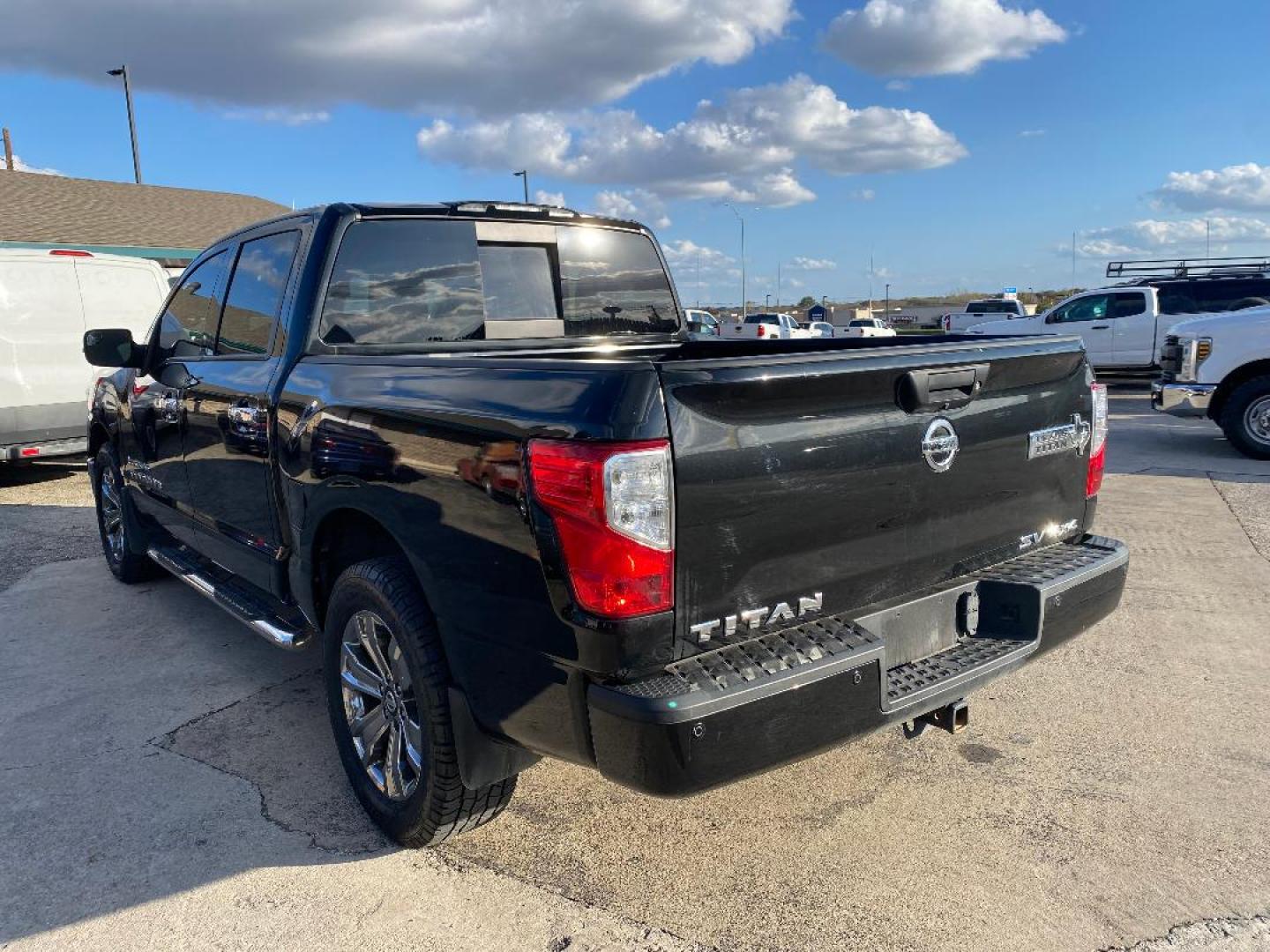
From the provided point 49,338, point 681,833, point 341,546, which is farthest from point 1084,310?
point 341,546

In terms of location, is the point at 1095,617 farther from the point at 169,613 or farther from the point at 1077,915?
the point at 169,613

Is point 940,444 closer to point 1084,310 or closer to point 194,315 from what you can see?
point 194,315

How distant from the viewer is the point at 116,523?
5.96 m

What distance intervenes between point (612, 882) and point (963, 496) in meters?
1.53

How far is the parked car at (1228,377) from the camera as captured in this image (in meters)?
9.74

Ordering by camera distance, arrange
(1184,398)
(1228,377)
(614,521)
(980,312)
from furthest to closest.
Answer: (980,312), (1184,398), (1228,377), (614,521)

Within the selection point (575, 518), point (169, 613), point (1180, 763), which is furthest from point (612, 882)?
point (169, 613)

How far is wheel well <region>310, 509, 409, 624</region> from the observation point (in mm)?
3015

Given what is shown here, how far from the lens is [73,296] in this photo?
9133 millimetres

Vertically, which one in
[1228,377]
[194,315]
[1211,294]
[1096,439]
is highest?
[194,315]

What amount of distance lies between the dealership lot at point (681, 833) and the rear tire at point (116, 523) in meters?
1.28

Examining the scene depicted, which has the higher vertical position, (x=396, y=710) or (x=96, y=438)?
(x=96, y=438)

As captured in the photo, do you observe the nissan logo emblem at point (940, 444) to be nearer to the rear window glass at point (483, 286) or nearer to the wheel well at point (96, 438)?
the rear window glass at point (483, 286)

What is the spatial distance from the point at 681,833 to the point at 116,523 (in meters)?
4.62
